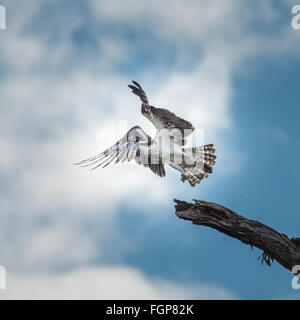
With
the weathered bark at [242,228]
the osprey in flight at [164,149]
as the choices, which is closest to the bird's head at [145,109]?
the osprey in flight at [164,149]

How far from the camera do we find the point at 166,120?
14.4 metres

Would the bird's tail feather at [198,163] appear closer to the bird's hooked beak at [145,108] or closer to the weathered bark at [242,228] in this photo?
the bird's hooked beak at [145,108]

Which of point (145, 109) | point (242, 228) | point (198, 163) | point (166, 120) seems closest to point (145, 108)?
point (145, 109)

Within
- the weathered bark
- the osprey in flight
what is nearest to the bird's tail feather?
the osprey in flight

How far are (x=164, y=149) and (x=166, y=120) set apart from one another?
2.72 ft

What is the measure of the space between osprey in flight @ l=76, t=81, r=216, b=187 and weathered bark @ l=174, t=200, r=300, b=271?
2.41 metres

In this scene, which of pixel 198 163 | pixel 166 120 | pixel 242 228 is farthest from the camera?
pixel 198 163

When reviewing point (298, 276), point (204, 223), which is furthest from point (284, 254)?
point (204, 223)

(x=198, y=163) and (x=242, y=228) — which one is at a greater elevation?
(x=198, y=163)

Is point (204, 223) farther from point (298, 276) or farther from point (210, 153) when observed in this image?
point (210, 153)

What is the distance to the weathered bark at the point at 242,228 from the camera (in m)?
11.5

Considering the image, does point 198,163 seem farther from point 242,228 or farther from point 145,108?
point 242,228

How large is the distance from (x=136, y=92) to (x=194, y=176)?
2.98 meters

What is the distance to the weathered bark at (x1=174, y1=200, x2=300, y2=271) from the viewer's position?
11.5 meters
